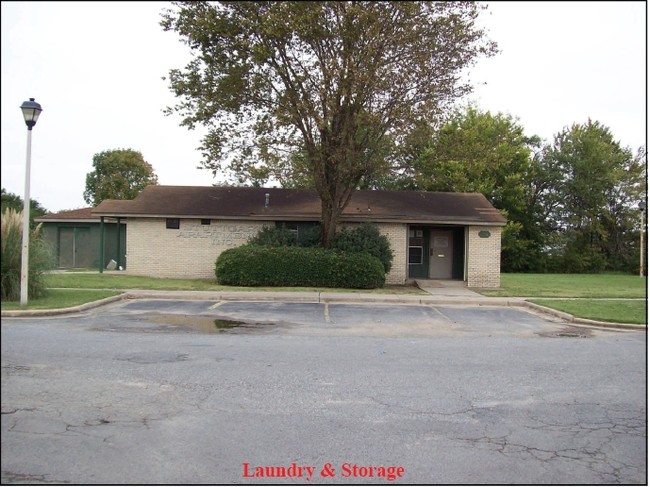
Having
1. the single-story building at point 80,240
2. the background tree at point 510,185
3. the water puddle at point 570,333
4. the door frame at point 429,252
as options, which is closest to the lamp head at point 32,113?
the water puddle at point 570,333

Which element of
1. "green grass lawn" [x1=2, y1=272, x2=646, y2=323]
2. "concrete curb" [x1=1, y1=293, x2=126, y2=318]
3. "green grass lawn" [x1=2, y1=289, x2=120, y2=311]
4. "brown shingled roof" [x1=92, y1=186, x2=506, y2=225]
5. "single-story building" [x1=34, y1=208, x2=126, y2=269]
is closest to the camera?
"concrete curb" [x1=1, y1=293, x2=126, y2=318]

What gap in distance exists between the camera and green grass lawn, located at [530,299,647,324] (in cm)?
1304

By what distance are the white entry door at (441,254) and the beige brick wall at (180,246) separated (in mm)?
7503

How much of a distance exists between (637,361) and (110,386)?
735 centimetres

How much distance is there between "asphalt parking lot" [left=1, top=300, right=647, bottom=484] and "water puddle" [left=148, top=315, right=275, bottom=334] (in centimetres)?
25

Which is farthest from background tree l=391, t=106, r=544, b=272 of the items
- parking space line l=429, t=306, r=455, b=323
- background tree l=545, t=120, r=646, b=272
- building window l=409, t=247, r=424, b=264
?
parking space line l=429, t=306, r=455, b=323

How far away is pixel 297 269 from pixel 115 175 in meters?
10.0

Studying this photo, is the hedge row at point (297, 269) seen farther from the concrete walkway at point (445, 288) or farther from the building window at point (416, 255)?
the building window at point (416, 255)

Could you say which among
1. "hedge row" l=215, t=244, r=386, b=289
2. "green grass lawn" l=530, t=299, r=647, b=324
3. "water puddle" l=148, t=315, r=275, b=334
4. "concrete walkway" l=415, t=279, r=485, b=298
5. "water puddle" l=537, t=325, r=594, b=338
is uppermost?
"hedge row" l=215, t=244, r=386, b=289

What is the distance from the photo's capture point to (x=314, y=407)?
18.8ft

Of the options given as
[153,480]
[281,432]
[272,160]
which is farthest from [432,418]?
[272,160]

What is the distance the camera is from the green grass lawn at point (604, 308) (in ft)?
42.8

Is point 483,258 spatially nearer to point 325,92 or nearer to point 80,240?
point 325,92

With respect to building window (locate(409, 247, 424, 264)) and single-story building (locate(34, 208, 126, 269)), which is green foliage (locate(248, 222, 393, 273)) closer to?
building window (locate(409, 247, 424, 264))
